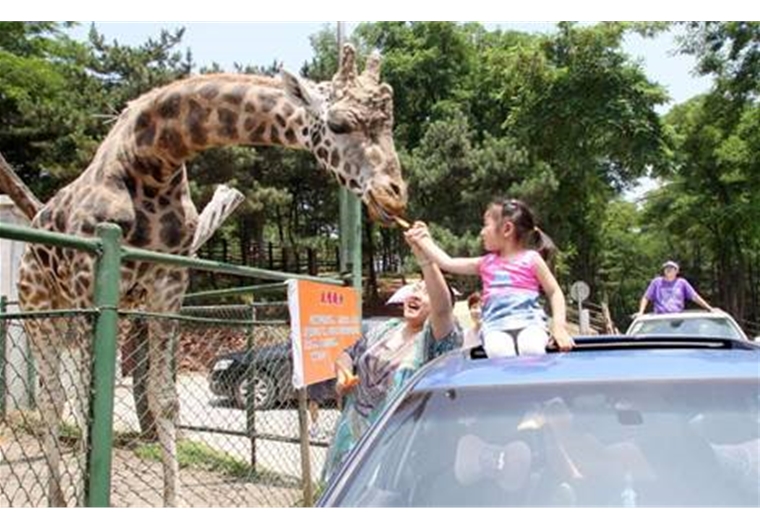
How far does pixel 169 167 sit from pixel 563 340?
358cm

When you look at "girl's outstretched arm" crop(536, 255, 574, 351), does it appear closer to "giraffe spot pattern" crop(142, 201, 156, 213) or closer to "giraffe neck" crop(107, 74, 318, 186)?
"giraffe neck" crop(107, 74, 318, 186)

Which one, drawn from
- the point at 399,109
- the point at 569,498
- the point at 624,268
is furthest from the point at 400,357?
the point at 624,268

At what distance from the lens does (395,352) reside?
4539mm

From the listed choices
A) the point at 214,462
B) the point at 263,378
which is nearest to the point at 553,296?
the point at 214,462

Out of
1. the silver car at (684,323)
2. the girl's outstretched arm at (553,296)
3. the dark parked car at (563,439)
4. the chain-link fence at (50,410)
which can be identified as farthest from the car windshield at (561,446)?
the silver car at (684,323)

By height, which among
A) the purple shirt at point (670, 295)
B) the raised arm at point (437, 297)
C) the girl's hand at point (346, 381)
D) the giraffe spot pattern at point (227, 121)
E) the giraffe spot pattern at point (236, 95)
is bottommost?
the purple shirt at point (670, 295)

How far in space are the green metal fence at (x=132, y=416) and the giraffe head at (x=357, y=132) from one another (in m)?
0.77

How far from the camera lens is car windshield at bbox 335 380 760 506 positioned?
97.0 inches

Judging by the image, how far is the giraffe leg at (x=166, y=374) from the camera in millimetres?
5523

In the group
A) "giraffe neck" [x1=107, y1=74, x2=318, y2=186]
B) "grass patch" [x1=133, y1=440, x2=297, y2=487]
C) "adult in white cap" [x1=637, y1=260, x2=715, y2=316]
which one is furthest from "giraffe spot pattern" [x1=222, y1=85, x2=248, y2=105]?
"adult in white cap" [x1=637, y1=260, x2=715, y2=316]

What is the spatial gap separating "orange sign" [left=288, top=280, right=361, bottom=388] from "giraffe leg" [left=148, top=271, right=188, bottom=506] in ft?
3.28

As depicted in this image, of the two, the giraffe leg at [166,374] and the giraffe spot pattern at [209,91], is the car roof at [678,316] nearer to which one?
the giraffe leg at [166,374]

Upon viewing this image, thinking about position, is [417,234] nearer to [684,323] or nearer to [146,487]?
[146,487]

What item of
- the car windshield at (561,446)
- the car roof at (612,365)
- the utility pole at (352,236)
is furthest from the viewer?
the utility pole at (352,236)
